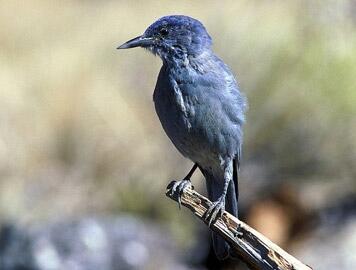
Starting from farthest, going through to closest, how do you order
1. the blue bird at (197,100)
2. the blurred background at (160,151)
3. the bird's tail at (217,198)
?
the blurred background at (160,151), the bird's tail at (217,198), the blue bird at (197,100)

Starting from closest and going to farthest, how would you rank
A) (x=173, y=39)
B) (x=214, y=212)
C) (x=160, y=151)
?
(x=214, y=212)
(x=173, y=39)
(x=160, y=151)

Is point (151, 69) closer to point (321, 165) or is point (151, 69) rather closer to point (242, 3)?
point (242, 3)

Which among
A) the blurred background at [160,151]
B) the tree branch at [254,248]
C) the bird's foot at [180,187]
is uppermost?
the tree branch at [254,248]

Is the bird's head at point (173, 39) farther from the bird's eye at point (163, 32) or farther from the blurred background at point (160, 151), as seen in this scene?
the blurred background at point (160, 151)

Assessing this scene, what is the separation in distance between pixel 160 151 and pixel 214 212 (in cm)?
572

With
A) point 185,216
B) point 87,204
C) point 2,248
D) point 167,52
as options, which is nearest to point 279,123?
point 185,216

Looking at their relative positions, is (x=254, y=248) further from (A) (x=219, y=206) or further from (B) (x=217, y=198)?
(B) (x=217, y=198)

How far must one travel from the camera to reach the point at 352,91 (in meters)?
11.5

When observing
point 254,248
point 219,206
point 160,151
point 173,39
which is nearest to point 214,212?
point 219,206

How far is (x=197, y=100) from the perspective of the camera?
21.7 ft

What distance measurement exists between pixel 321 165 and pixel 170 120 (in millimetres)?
4952

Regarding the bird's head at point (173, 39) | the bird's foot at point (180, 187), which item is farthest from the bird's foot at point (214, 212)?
the bird's head at point (173, 39)

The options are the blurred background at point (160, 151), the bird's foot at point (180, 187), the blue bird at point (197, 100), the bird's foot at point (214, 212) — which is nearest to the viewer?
the bird's foot at point (214, 212)

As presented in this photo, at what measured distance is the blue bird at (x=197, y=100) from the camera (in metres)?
A: 6.61
